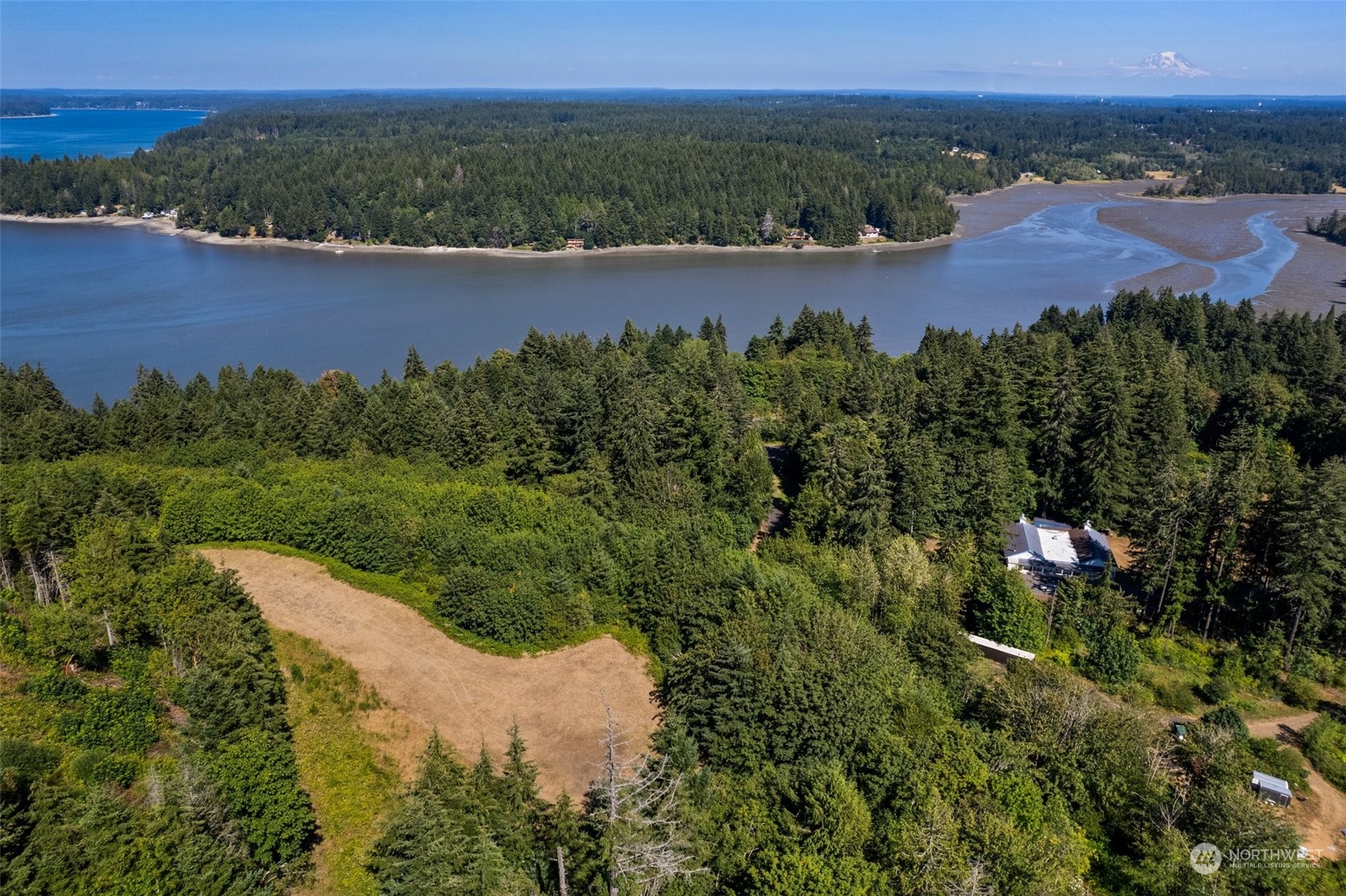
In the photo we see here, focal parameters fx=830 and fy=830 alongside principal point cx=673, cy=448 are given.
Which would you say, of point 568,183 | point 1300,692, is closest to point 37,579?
point 1300,692

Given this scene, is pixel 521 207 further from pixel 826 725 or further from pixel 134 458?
pixel 826 725

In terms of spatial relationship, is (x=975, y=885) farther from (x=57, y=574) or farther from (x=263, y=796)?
(x=57, y=574)

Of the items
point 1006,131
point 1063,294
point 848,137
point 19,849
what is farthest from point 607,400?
point 1006,131

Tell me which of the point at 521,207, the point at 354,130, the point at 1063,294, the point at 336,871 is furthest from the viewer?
the point at 354,130

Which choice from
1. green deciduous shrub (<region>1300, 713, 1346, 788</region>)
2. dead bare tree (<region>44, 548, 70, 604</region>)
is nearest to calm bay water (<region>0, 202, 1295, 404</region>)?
dead bare tree (<region>44, 548, 70, 604</region>)

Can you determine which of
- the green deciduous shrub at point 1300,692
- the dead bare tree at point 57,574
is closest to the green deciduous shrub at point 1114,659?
the green deciduous shrub at point 1300,692

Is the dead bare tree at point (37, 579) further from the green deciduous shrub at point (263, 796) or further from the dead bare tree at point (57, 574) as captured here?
the green deciduous shrub at point (263, 796)
